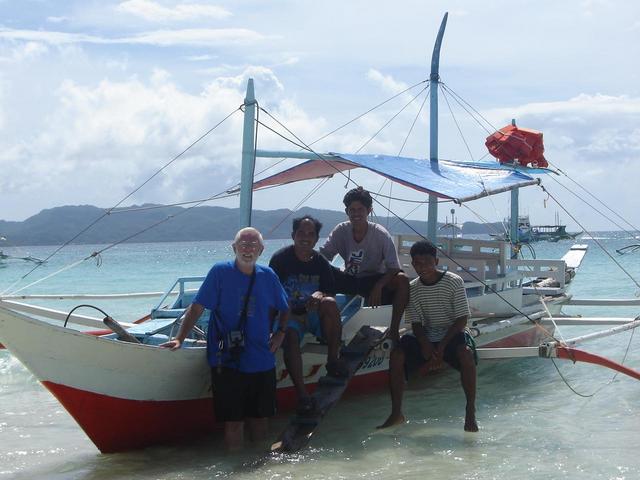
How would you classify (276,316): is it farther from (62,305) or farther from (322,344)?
(62,305)

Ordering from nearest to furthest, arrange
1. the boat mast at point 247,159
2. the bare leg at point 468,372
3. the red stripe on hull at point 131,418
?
1. the red stripe on hull at point 131,418
2. the bare leg at point 468,372
3. the boat mast at point 247,159

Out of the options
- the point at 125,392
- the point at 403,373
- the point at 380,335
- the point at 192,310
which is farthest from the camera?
the point at 380,335

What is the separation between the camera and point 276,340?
254 inches

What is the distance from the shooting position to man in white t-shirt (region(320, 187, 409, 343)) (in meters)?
7.65

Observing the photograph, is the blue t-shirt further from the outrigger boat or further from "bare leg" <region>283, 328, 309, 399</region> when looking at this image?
"bare leg" <region>283, 328, 309, 399</region>

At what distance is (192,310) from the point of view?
6.12 meters

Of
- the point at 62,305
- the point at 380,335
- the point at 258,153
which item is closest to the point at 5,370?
the point at 258,153

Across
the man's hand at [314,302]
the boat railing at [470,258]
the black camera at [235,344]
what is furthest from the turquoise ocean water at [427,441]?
the boat railing at [470,258]

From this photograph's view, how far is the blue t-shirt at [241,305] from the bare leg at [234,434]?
538mm

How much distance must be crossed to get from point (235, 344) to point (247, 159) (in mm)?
2861

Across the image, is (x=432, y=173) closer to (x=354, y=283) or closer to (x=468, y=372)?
(x=354, y=283)

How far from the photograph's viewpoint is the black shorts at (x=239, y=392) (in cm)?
624

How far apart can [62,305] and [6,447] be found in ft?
49.6

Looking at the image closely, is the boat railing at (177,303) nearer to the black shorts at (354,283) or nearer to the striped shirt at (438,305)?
the black shorts at (354,283)
